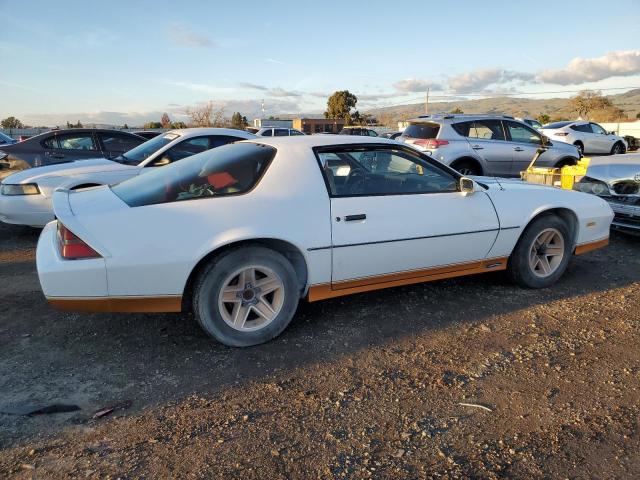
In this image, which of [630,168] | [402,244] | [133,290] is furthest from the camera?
[630,168]

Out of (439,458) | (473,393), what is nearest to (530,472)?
(439,458)

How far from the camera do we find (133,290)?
10.1 feet

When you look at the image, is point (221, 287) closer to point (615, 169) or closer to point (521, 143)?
Answer: point (615, 169)

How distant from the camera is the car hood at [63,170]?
604 cm

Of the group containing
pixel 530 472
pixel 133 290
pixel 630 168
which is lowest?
pixel 530 472

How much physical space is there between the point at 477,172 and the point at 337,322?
262 inches

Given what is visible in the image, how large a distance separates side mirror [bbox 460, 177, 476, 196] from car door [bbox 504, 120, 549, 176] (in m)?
6.19

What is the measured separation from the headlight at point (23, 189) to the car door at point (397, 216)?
4175 mm

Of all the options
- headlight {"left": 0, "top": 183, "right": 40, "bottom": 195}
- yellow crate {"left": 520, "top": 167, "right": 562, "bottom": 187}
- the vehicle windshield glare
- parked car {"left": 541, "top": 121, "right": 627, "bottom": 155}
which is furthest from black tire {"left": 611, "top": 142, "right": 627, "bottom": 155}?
headlight {"left": 0, "top": 183, "right": 40, "bottom": 195}

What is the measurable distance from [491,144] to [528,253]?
556cm

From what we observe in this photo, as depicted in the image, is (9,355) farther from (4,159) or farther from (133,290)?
(4,159)

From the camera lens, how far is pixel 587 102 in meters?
59.6

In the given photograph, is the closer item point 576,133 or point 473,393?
point 473,393

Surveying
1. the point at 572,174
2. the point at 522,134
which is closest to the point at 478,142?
the point at 522,134
